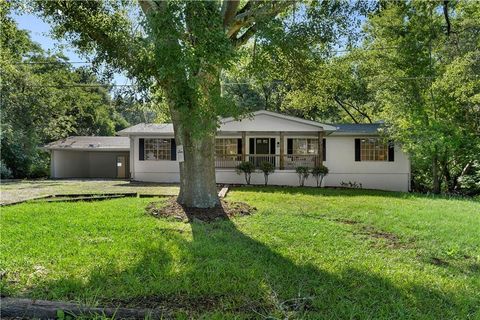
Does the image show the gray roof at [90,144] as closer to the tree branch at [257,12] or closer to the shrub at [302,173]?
the shrub at [302,173]

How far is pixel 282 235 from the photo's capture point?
653 centimetres

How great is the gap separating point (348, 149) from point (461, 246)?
1164 cm

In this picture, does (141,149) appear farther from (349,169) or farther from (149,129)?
(349,169)

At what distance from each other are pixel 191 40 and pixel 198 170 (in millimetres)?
3582

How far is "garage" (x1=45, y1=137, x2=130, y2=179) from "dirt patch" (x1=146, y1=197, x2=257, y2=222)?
13244 millimetres

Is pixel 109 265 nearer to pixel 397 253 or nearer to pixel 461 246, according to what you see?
pixel 397 253

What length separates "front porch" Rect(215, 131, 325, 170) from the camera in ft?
55.8

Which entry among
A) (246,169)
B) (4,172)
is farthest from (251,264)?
(4,172)

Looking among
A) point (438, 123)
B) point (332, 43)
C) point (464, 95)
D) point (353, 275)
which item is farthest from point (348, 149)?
point (353, 275)

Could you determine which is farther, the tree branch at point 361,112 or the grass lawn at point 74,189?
the tree branch at point 361,112

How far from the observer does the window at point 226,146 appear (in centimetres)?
1788

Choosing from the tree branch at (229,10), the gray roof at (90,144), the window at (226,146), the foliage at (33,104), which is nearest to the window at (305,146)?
the window at (226,146)

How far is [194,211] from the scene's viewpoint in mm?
8484

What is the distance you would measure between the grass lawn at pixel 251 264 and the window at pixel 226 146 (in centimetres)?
970
